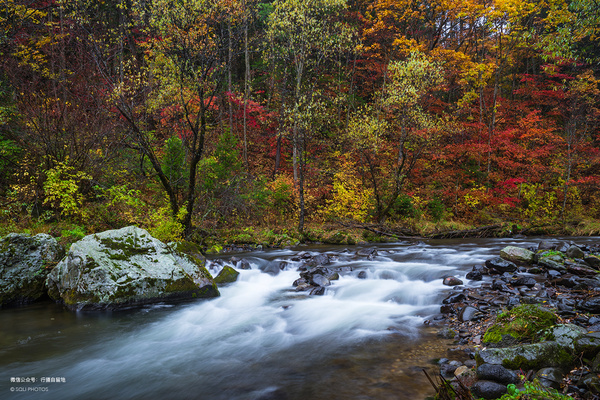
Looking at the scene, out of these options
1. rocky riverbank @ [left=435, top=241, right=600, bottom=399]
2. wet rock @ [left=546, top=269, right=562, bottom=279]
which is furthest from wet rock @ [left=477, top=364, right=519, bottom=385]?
wet rock @ [left=546, top=269, right=562, bottom=279]

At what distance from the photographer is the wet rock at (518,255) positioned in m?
9.04

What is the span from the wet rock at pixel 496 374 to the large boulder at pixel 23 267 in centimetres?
906

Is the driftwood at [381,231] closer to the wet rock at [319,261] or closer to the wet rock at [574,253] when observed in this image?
the wet rock at [319,261]

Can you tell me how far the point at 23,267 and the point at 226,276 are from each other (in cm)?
474

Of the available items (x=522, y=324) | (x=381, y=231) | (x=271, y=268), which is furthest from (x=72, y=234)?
(x=381, y=231)

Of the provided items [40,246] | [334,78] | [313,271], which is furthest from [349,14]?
[40,246]

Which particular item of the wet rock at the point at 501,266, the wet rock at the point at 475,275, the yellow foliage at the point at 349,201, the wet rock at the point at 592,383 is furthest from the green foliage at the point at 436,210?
the wet rock at the point at 592,383

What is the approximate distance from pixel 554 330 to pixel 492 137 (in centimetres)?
1912

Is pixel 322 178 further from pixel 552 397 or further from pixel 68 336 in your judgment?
pixel 552 397

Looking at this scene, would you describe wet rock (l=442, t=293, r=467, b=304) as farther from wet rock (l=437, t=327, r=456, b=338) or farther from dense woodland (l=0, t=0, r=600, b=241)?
dense woodland (l=0, t=0, r=600, b=241)

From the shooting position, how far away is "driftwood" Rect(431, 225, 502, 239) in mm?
17391

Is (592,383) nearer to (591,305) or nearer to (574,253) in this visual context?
(591,305)

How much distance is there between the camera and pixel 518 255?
9.23 m

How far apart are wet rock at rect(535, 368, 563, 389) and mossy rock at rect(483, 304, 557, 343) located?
73 centimetres
